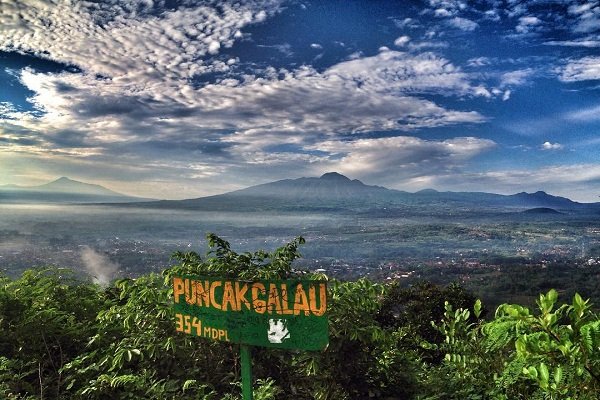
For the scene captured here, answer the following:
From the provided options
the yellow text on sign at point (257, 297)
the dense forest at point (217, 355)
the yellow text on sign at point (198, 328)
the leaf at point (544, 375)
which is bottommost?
the dense forest at point (217, 355)

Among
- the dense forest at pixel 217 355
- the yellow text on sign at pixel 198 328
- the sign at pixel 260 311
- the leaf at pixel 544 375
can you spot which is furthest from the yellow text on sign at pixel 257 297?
the leaf at pixel 544 375

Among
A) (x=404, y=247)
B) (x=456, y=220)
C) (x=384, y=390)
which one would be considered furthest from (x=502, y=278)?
(x=456, y=220)

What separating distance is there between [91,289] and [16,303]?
58.1 inches

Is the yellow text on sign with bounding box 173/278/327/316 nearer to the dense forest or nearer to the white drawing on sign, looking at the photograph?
the white drawing on sign

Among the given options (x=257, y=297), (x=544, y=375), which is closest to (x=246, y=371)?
(x=257, y=297)

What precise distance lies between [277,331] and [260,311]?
0.60 ft

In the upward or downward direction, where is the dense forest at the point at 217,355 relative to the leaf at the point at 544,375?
downward

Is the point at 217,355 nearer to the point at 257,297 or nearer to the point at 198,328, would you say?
the point at 198,328

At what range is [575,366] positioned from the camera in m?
2.46

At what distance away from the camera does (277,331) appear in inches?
126

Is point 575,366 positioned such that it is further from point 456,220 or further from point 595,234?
point 456,220

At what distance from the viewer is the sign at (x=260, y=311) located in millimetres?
3146

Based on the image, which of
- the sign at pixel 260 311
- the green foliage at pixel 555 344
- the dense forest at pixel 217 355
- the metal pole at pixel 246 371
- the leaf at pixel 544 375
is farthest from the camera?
the dense forest at pixel 217 355

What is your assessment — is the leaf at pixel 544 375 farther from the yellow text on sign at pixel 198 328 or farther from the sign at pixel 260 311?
the yellow text on sign at pixel 198 328
